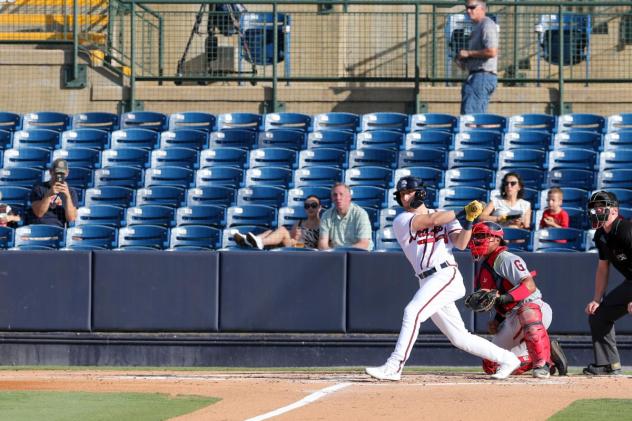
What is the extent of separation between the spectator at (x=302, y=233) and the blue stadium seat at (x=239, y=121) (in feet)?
10.5

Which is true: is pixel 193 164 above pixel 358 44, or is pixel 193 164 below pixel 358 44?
below

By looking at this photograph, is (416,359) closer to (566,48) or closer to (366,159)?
(366,159)

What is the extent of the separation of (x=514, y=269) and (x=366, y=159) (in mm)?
6032

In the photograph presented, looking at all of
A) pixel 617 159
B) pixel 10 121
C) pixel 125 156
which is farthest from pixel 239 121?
pixel 617 159

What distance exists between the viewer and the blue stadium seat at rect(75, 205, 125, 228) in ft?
50.4

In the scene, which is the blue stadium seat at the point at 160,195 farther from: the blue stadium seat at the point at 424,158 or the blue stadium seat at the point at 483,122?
the blue stadium seat at the point at 483,122

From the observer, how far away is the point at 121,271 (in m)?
13.7

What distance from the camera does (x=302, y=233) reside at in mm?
14383

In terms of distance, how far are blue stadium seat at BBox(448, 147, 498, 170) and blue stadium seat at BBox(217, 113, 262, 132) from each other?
2.76m

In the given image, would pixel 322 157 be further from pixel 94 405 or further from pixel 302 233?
pixel 94 405

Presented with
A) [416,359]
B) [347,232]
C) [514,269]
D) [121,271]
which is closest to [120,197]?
[121,271]

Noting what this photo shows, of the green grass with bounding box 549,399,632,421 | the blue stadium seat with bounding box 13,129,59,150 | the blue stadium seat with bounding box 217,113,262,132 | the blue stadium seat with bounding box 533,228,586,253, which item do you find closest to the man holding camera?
the blue stadium seat with bounding box 13,129,59,150

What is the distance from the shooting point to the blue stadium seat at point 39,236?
1462cm

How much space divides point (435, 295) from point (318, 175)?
5923 millimetres
